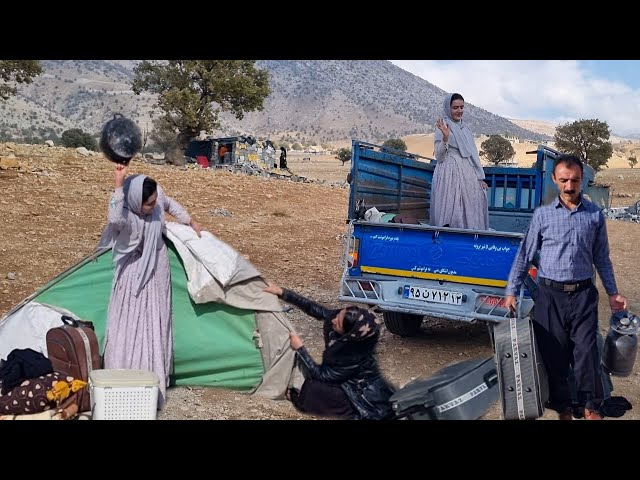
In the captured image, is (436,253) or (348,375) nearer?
(348,375)

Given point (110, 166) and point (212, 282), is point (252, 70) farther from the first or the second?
point (212, 282)

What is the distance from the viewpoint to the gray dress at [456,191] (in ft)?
20.6

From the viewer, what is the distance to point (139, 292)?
14.4 feet

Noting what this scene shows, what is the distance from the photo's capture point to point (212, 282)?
463 cm

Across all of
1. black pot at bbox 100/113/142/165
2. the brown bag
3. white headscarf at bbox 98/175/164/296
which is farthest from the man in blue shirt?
the brown bag

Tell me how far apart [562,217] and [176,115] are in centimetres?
2889

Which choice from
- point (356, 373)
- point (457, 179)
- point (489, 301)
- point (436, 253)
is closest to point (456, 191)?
point (457, 179)

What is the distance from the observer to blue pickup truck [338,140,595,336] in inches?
211

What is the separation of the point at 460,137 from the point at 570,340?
2.55 metres

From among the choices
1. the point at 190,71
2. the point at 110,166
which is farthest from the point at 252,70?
the point at 110,166

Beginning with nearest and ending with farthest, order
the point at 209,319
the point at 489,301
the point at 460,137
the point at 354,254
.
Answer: the point at 209,319 → the point at 489,301 → the point at 354,254 → the point at 460,137

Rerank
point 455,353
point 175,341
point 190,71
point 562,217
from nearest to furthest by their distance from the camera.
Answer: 1. point 562,217
2. point 175,341
3. point 455,353
4. point 190,71

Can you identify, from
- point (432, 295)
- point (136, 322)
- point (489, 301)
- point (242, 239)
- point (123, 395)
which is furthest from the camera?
point (242, 239)

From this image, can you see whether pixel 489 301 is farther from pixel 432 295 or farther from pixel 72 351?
pixel 72 351
